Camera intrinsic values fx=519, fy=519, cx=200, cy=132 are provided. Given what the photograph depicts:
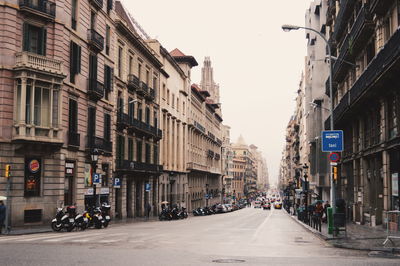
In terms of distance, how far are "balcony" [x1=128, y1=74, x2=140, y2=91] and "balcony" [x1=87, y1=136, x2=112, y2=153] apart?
899cm

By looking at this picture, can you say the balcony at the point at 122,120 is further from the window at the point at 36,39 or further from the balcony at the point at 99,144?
the window at the point at 36,39

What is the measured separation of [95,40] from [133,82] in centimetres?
1161

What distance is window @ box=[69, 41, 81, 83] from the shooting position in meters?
34.8

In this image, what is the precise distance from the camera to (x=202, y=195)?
96.6m

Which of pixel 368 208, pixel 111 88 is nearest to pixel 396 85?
pixel 368 208

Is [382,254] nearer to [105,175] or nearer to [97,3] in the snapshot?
[105,175]

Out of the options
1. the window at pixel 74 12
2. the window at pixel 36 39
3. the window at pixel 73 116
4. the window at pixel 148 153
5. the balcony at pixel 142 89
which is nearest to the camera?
the window at pixel 36 39

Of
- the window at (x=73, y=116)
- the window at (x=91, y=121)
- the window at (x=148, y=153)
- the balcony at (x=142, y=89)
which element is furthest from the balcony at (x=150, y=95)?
the window at (x=73, y=116)

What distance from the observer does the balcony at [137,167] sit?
45.8m

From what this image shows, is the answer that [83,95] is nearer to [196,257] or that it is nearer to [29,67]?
[29,67]

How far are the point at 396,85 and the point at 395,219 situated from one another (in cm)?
919

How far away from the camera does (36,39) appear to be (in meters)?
31.2

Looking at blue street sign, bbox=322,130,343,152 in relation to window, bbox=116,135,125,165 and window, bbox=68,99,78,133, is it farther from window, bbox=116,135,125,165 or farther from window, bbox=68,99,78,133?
window, bbox=116,135,125,165

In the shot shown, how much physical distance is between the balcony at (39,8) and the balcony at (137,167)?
17003mm
